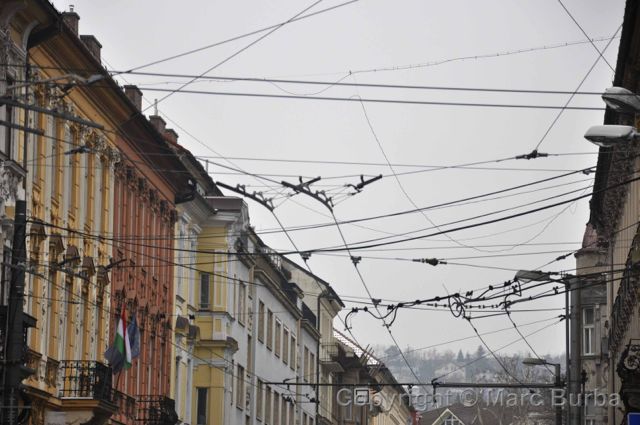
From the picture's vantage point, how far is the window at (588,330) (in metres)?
83.3

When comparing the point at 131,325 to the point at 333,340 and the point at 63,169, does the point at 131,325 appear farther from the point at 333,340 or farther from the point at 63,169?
the point at 333,340

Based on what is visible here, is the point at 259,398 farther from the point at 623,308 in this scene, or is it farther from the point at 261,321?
the point at 623,308

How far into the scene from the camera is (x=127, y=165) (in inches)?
1809

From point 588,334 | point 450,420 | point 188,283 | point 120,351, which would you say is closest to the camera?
point 120,351

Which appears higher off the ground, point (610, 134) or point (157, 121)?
point (157, 121)

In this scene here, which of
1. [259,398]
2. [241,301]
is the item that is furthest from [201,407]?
[259,398]

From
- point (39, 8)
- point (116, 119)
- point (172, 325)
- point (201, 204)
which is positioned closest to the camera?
point (39, 8)

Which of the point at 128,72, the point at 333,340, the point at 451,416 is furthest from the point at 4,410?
the point at 451,416

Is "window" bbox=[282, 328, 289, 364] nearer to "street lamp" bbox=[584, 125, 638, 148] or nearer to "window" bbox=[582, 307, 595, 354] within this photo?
"window" bbox=[582, 307, 595, 354]

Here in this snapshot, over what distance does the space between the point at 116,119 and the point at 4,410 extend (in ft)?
62.1

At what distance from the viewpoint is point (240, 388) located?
64.9 metres

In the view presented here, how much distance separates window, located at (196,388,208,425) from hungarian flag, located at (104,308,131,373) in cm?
2006

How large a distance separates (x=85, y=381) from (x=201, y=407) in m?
21.8

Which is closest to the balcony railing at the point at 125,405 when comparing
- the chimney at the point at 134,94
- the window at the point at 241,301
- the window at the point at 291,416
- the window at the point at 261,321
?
the chimney at the point at 134,94
